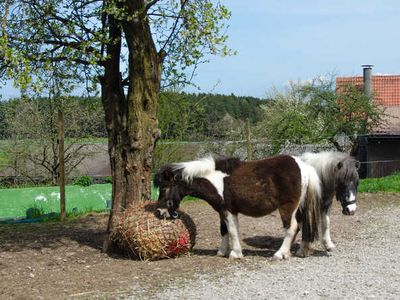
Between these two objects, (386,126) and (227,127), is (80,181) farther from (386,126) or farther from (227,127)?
A: (386,126)

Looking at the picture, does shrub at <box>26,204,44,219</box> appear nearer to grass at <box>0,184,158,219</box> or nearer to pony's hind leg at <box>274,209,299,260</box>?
grass at <box>0,184,158,219</box>

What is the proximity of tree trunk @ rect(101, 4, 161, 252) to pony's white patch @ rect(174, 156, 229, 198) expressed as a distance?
918 millimetres

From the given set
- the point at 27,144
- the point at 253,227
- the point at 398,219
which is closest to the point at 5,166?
the point at 27,144

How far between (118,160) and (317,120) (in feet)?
61.6

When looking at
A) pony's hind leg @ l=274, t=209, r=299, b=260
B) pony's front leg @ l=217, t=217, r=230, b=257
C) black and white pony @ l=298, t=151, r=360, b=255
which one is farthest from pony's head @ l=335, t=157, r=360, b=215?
pony's front leg @ l=217, t=217, r=230, b=257

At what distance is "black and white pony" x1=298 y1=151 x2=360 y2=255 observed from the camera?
29.0 ft

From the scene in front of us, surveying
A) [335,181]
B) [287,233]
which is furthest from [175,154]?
[287,233]

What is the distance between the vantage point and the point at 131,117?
370 inches

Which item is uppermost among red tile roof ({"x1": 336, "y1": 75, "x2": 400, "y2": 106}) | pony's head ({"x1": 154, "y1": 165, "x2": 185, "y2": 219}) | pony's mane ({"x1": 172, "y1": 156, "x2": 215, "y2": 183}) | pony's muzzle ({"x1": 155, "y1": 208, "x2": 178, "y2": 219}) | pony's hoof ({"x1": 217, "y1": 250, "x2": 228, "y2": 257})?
red tile roof ({"x1": 336, "y1": 75, "x2": 400, "y2": 106})

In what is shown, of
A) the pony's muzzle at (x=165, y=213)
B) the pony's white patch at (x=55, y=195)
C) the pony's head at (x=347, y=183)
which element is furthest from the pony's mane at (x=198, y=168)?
the pony's white patch at (x=55, y=195)

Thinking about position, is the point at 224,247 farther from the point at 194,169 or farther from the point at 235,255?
the point at 194,169

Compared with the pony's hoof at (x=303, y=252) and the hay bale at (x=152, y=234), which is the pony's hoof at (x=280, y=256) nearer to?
the pony's hoof at (x=303, y=252)

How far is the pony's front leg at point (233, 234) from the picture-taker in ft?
28.5

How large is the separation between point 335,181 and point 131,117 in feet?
10.6
